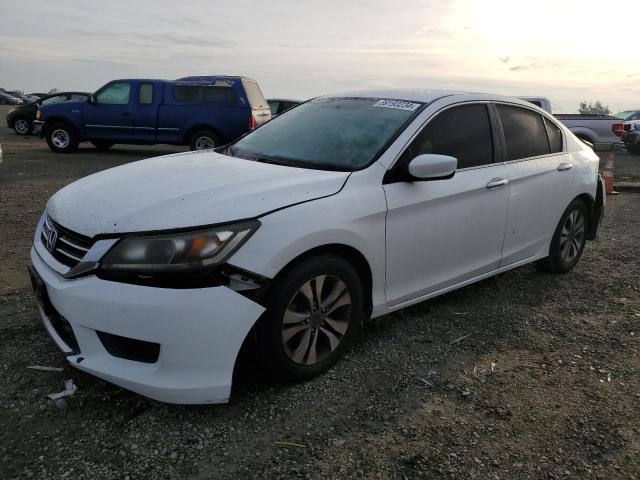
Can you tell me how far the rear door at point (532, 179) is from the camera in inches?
165

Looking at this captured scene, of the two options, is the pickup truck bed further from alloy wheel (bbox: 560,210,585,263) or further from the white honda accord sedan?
the white honda accord sedan

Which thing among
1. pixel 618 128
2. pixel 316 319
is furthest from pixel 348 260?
pixel 618 128

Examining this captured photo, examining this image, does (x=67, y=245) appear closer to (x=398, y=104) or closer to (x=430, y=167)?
(x=430, y=167)

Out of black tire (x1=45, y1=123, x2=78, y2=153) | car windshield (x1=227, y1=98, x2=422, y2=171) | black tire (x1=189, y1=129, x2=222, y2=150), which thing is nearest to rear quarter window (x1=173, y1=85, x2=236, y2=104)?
black tire (x1=189, y1=129, x2=222, y2=150)

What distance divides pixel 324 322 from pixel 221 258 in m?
0.74

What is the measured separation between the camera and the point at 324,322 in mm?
3010

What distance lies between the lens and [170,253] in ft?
8.30

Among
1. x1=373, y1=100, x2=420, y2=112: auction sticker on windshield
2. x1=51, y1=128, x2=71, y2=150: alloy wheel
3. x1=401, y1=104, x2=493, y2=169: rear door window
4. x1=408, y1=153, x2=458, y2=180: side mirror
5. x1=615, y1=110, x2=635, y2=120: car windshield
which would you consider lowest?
x1=51, y1=128, x2=71, y2=150: alloy wheel

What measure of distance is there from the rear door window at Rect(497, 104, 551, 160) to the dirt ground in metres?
1.22

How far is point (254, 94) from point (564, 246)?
9973 millimetres

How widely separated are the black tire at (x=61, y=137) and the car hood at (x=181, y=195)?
11444 millimetres

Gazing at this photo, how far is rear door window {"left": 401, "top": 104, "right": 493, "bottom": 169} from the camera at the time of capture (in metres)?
3.59

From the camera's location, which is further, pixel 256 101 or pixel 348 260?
pixel 256 101

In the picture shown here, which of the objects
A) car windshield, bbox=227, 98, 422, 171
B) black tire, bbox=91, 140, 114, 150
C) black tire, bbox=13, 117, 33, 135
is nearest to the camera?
car windshield, bbox=227, 98, 422, 171
